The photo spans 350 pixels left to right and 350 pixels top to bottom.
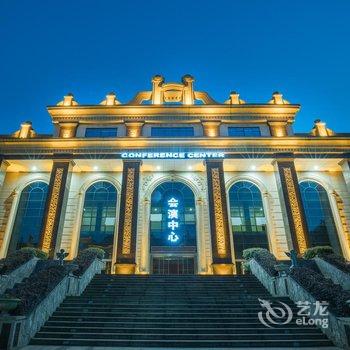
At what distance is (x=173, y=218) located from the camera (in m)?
24.3

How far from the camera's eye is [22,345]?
9211 millimetres

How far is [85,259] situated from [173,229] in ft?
28.5

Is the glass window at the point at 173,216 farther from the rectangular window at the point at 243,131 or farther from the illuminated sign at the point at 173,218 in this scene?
the rectangular window at the point at 243,131

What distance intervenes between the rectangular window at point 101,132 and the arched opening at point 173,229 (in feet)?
20.7

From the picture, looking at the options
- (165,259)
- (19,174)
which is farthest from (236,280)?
(19,174)

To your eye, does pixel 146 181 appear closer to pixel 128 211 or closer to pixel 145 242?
pixel 128 211

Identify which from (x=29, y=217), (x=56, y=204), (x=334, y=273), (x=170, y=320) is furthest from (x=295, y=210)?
(x=29, y=217)

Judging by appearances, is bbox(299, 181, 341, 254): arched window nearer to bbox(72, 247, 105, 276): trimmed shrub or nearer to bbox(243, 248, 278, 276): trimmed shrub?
bbox(243, 248, 278, 276): trimmed shrub

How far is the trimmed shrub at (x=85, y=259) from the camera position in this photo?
15.1 meters

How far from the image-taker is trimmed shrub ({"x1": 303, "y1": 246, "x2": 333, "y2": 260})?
60.6ft

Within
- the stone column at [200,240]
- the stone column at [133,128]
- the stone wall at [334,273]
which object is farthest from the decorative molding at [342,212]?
the stone column at [133,128]

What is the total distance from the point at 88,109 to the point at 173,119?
25.0 feet

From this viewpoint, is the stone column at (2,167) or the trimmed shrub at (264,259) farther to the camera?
the stone column at (2,167)

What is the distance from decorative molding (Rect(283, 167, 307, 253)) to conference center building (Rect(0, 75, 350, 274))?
8cm
